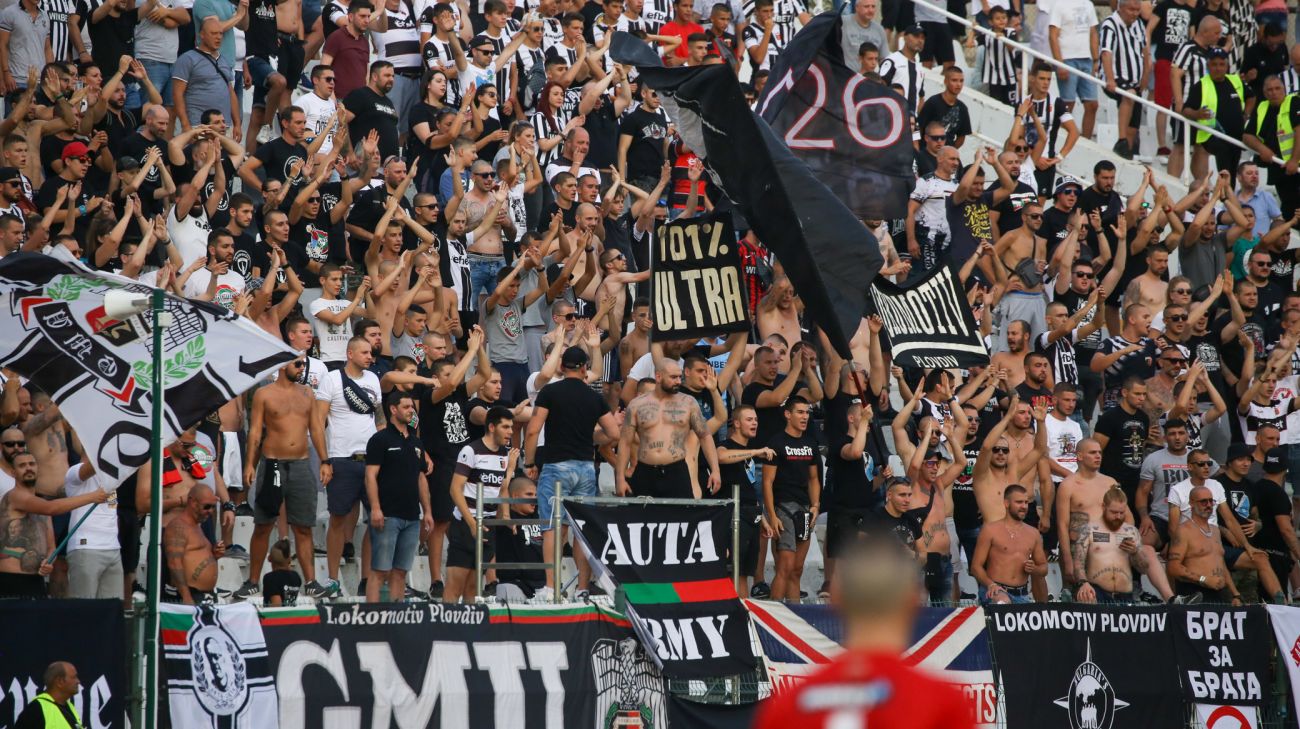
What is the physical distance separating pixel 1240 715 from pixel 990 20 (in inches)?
437

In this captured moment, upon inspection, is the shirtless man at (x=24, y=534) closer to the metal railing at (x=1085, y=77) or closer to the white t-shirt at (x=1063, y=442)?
the white t-shirt at (x=1063, y=442)

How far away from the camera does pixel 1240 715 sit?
15.0 m

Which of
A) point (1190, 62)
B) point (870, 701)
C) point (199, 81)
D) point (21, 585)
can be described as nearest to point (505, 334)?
point (199, 81)

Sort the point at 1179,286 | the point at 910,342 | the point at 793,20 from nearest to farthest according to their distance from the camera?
the point at 910,342 → the point at 1179,286 → the point at 793,20

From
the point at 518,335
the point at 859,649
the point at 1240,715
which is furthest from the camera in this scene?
the point at 518,335

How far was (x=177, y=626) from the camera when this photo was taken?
1129cm

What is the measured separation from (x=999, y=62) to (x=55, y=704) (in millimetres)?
16352

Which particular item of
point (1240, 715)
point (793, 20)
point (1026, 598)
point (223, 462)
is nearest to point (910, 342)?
point (1026, 598)

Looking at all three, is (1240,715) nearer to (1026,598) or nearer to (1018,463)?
(1026,598)

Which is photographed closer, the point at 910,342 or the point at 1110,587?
the point at 910,342

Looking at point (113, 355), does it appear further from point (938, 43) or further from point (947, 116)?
point (938, 43)

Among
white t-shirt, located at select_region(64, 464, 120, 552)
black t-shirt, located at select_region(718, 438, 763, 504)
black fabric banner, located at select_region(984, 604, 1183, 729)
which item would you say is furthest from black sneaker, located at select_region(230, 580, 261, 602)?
black fabric banner, located at select_region(984, 604, 1183, 729)

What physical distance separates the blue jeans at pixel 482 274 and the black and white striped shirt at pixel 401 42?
3.13m

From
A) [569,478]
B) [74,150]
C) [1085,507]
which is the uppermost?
[74,150]
